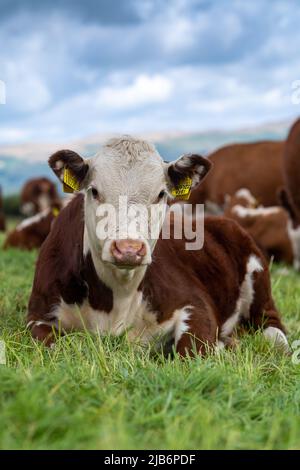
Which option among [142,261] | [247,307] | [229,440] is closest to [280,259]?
[247,307]

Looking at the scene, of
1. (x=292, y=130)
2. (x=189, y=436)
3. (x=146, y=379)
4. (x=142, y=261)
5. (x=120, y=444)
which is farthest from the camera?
(x=292, y=130)

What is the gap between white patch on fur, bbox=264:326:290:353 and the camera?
609 centimetres

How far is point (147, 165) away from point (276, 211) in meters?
9.50

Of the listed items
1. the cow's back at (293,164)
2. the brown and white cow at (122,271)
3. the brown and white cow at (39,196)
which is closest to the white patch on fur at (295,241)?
the cow's back at (293,164)

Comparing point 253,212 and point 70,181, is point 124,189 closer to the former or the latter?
point 70,181

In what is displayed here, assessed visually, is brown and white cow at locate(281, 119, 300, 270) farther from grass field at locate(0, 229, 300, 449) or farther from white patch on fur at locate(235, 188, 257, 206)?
grass field at locate(0, 229, 300, 449)

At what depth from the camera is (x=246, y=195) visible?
17.1 metres

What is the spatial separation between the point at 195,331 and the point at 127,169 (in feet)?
4.32

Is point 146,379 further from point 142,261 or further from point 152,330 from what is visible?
point 152,330

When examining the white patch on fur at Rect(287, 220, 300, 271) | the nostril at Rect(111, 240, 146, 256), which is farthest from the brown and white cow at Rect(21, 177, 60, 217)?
the nostril at Rect(111, 240, 146, 256)

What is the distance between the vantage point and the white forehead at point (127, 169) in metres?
5.09

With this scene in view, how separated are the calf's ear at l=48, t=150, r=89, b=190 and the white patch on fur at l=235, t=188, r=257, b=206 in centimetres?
1158

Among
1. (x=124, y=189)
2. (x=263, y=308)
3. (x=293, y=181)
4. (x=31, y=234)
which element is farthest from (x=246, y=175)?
A: (x=124, y=189)
